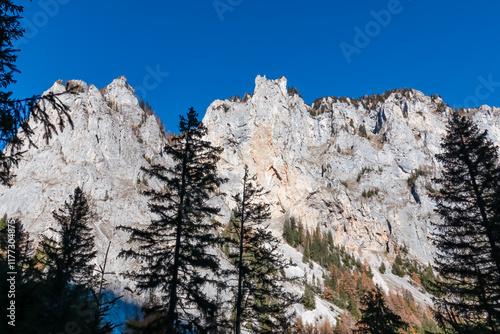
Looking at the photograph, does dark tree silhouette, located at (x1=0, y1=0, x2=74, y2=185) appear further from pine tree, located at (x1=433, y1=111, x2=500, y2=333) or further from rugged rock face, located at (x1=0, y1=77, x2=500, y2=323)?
rugged rock face, located at (x1=0, y1=77, x2=500, y2=323)

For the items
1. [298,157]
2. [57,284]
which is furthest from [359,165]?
[57,284]

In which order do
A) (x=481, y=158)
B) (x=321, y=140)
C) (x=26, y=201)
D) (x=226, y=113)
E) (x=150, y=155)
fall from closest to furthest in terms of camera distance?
(x=481, y=158) < (x=26, y=201) < (x=150, y=155) < (x=226, y=113) < (x=321, y=140)

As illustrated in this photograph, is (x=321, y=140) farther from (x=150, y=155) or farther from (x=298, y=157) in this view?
(x=150, y=155)

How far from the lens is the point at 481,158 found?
46.1ft

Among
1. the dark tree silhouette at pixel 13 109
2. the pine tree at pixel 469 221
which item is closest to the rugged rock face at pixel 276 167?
the pine tree at pixel 469 221

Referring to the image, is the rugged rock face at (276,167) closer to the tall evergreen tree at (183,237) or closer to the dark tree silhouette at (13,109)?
the tall evergreen tree at (183,237)

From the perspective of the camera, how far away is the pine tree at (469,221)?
12484mm

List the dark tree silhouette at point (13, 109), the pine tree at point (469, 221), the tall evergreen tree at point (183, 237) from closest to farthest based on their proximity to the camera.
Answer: the dark tree silhouette at point (13, 109) → the pine tree at point (469, 221) → the tall evergreen tree at point (183, 237)

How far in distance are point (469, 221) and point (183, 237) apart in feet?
42.6

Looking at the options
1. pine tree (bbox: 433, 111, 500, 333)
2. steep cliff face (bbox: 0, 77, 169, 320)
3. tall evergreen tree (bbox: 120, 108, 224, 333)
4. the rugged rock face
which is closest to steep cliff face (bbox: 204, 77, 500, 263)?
the rugged rock face

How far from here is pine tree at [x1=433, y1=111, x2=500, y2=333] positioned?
1248cm

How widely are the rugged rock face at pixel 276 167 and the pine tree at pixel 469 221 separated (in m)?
57.6

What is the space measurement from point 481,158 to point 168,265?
1508cm

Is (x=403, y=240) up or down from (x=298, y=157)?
down
